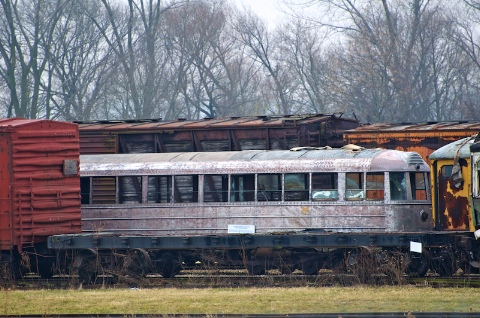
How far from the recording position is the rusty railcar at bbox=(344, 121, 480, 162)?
22.5 metres

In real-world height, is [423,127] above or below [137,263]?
above

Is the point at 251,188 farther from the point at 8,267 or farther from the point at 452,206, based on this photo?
the point at 8,267

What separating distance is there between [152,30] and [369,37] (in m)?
15.5

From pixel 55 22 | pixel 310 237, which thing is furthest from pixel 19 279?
pixel 55 22

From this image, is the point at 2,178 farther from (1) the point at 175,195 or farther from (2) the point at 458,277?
(2) the point at 458,277

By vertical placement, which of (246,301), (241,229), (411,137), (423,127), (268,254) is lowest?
(246,301)

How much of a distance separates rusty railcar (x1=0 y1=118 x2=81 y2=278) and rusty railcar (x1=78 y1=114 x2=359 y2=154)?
10.3 ft

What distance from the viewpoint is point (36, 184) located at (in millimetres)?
18719

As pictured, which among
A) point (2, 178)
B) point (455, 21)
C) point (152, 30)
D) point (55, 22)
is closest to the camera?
point (2, 178)

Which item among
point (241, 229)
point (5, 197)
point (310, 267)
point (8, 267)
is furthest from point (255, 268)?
point (5, 197)

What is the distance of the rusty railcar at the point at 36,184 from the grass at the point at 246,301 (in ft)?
7.24

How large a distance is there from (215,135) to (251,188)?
11.7ft

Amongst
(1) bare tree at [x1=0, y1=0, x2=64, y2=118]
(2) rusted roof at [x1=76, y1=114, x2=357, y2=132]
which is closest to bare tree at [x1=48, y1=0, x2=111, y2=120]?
(1) bare tree at [x1=0, y1=0, x2=64, y2=118]

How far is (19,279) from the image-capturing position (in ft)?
63.7
